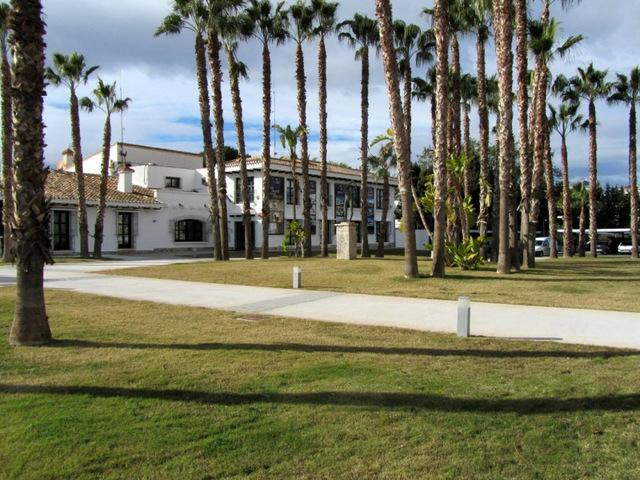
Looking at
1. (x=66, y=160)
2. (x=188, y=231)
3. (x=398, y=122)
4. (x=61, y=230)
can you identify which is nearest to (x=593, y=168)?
(x=398, y=122)

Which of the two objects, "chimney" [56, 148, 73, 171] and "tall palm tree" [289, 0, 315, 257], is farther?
"chimney" [56, 148, 73, 171]

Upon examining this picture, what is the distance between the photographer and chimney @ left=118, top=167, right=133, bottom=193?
37.3m

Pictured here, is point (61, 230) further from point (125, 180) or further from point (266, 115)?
point (266, 115)

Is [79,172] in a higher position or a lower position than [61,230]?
higher

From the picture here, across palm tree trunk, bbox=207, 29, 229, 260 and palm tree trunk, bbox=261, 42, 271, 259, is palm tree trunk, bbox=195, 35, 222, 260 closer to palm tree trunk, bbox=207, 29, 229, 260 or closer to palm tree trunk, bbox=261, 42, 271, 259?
palm tree trunk, bbox=207, 29, 229, 260

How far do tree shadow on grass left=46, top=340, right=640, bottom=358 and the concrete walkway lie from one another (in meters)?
0.76

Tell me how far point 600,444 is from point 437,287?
33.2ft

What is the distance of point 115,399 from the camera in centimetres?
539

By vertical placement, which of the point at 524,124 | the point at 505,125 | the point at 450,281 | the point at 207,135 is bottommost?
the point at 450,281

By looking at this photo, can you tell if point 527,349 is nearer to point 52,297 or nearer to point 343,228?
point 52,297

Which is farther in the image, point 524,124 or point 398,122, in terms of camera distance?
point 524,124

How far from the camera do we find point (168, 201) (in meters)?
38.8

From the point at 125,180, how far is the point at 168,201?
10.6 ft

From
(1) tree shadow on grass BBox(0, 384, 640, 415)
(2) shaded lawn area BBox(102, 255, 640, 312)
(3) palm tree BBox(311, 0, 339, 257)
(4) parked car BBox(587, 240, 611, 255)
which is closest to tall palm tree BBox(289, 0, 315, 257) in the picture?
(3) palm tree BBox(311, 0, 339, 257)
